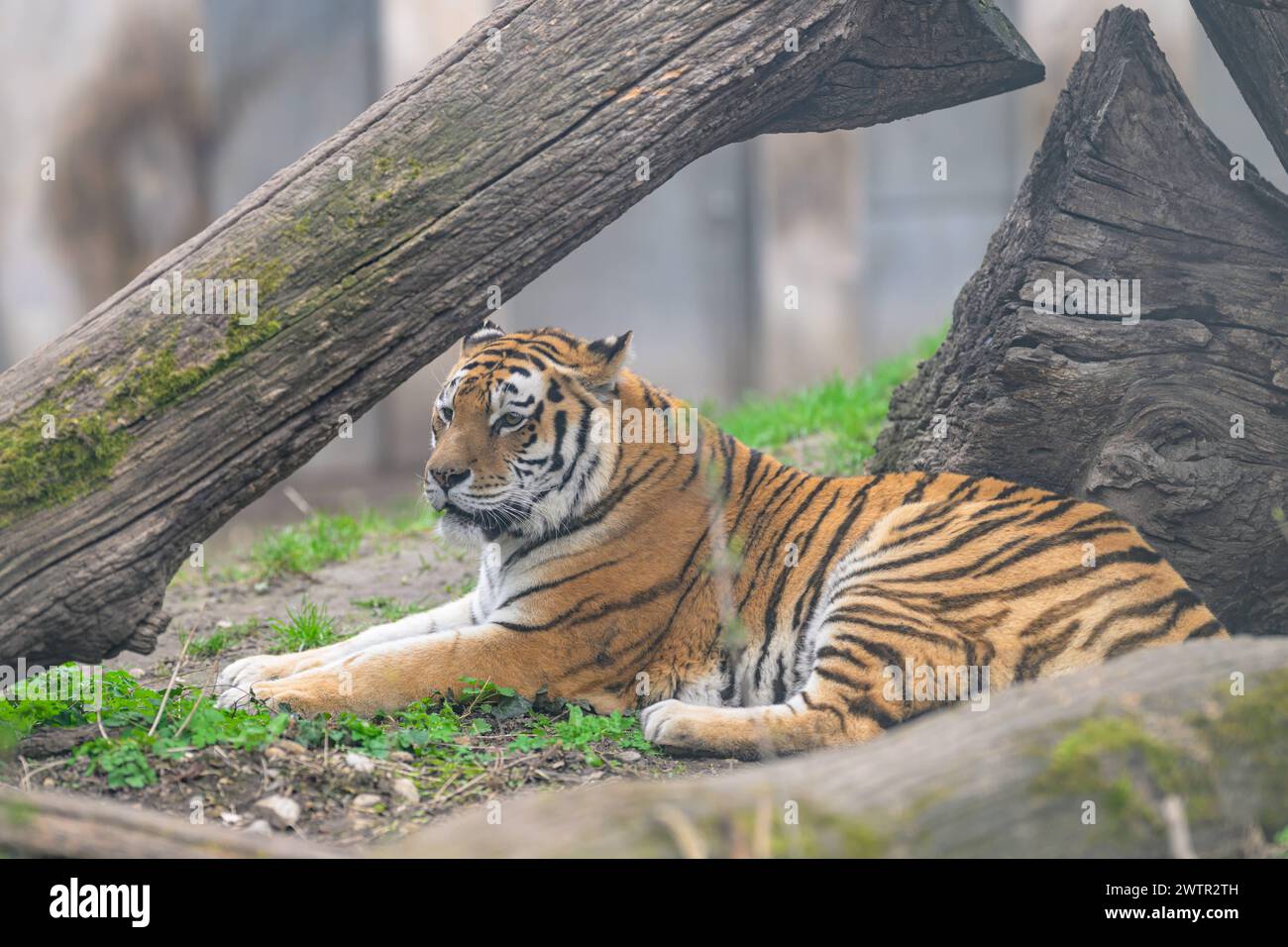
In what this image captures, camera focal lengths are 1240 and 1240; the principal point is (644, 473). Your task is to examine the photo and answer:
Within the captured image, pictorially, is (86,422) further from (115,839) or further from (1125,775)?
A: (1125,775)

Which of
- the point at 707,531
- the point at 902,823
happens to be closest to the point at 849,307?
the point at 707,531

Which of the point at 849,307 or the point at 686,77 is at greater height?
the point at 849,307

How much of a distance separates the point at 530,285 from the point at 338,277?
7041 mm

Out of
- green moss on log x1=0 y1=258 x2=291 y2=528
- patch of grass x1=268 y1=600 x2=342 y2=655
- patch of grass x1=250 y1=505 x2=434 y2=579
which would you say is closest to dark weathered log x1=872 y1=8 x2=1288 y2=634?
green moss on log x1=0 y1=258 x2=291 y2=528

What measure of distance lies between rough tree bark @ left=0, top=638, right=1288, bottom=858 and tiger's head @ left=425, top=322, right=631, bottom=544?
222 centimetres

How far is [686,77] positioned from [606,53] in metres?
0.25

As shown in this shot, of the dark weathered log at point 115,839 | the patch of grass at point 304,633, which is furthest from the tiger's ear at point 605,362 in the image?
the dark weathered log at point 115,839

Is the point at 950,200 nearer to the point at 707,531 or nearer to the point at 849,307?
the point at 849,307

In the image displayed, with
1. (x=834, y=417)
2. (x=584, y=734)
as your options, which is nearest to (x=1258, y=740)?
(x=584, y=734)

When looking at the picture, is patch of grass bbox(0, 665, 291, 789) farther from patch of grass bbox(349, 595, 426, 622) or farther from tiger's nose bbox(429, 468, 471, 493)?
patch of grass bbox(349, 595, 426, 622)

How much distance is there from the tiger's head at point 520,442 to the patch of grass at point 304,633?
97 cm

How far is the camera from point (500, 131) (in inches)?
147

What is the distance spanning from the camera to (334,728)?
3664 millimetres

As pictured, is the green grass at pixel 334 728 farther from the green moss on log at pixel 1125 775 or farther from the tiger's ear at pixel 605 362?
the green moss on log at pixel 1125 775
